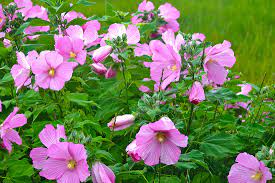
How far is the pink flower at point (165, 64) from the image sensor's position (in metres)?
1.45

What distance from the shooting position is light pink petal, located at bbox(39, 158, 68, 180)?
4.48ft

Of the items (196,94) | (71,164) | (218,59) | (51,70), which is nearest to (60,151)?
(71,164)

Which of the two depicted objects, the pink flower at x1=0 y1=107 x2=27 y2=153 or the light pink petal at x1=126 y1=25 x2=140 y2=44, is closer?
the pink flower at x1=0 y1=107 x2=27 y2=153

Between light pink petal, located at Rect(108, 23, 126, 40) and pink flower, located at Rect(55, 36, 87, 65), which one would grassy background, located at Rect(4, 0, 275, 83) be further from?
pink flower, located at Rect(55, 36, 87, 65)

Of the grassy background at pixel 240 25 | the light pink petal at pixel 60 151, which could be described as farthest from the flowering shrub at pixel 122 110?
the grassy background at pixel 240 25

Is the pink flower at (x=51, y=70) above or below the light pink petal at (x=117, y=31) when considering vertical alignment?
below

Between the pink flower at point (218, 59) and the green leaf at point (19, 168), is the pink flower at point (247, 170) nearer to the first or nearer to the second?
the pink flower at point (218, 59)

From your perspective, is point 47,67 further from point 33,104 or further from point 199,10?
point 199,10

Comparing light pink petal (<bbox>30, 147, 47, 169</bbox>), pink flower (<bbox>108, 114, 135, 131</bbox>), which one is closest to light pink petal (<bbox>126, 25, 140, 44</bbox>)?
pink flower (<bbox>108, 114, 135, 131</bbox>)

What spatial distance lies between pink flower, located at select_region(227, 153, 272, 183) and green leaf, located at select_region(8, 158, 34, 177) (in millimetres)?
609

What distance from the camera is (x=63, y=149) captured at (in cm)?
131

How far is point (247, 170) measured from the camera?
1.45 m

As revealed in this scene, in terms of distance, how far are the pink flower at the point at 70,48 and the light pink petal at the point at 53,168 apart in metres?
0.37

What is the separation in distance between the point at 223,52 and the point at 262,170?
0.35 meters
